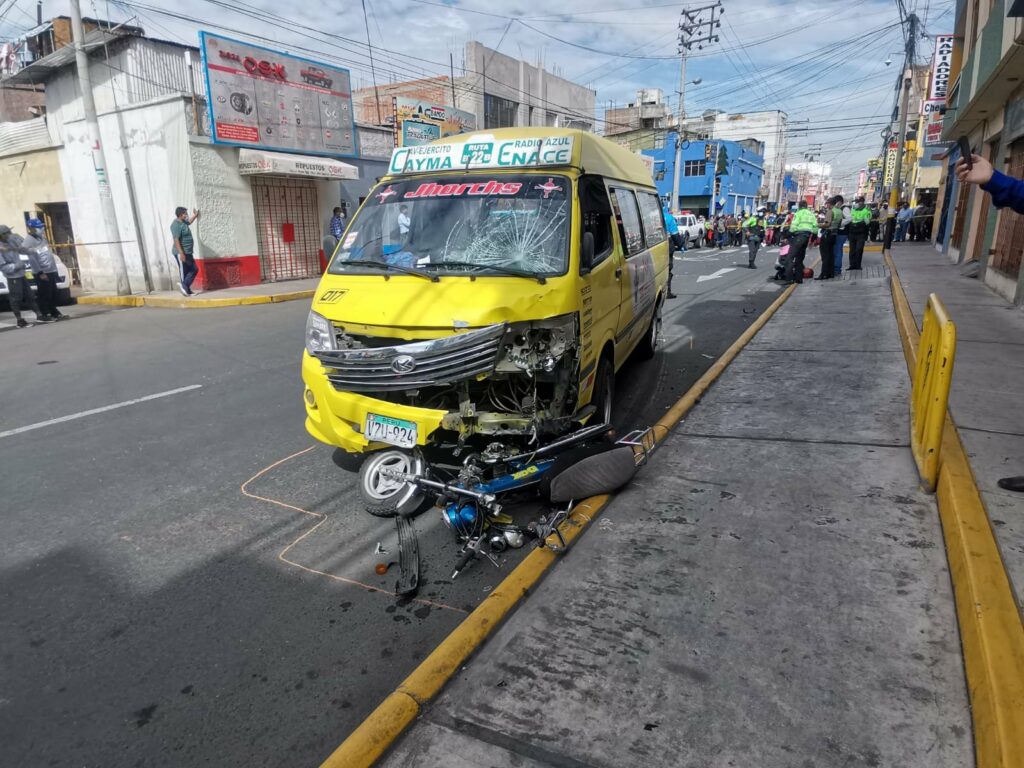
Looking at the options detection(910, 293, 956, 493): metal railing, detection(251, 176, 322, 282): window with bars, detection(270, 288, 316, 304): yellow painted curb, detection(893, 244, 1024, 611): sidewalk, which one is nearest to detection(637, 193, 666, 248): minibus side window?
detection(910, 293, 956, 493): metal railing

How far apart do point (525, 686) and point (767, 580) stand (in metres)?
1.34

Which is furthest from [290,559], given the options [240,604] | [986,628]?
[986,628]

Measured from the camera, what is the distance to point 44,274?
12.2m

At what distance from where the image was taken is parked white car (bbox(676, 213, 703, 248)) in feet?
99.2

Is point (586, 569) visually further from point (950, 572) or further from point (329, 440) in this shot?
point (329, 440)

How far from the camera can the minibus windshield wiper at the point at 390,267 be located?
4.15 meters

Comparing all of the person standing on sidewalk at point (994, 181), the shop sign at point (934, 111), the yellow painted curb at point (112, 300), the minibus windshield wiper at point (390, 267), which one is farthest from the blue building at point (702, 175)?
the minibus windshield wiper at point (390, 267)

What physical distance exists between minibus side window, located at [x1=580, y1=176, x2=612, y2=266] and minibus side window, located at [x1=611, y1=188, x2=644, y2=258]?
0.52 metres

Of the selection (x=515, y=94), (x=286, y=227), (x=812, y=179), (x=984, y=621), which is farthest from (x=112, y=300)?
(x=812, y=179)

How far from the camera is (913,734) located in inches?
84.0

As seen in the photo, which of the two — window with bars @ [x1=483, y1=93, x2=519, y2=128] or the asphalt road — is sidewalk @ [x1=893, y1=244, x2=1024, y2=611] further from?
window with bars @ [x1=483, y1=93, x2=519, y2=128]

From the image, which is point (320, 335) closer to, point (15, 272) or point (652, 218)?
point (652, 218)

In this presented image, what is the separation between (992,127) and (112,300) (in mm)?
20992

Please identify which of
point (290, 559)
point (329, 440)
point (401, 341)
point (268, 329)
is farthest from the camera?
point (268, 329)
